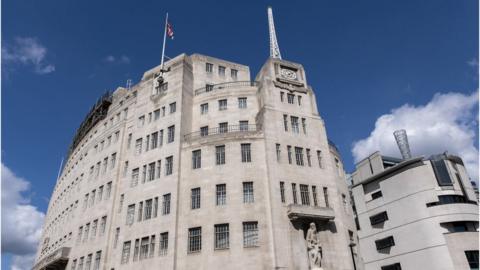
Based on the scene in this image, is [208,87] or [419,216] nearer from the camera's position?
[419,216]

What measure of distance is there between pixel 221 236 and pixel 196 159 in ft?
30.4

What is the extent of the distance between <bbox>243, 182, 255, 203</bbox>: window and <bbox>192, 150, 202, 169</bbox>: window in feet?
18.5

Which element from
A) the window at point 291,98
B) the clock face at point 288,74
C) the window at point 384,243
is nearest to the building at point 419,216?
the window at point 384,243

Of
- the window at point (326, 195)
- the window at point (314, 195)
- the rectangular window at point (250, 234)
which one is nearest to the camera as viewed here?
the rectangular window at point (250, 234)

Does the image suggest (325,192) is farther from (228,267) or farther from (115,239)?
(115,239)

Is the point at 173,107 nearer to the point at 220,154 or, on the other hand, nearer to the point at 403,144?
the point at 220,154

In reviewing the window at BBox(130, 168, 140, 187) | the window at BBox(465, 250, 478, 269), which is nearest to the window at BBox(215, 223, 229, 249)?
the window at BBox(130, 168, 140, 187)

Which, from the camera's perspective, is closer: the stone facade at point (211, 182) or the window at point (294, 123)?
the stone facade at point (211, 182)

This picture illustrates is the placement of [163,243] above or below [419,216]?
below

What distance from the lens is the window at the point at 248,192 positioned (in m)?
36.0

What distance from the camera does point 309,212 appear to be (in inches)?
1373

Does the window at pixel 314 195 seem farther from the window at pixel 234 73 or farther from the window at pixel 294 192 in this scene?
the window at pixel 234 73

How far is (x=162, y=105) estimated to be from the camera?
45281 mm

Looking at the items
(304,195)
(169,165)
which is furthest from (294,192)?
(169,165)
